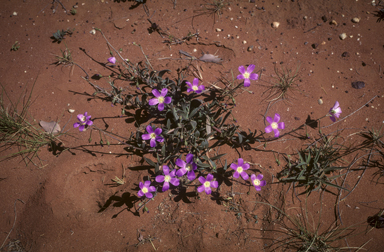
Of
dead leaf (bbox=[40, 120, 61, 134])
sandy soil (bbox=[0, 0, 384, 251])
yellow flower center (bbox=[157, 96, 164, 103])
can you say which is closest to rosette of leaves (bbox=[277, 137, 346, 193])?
sandy soil (bbox=[0, 0, 384, 251])

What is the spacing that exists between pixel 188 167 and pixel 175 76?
47.6 inches

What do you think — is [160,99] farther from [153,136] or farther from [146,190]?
[146,190]

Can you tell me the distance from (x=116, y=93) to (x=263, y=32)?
2132 millimetres

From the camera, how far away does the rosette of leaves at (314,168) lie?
2.22 meters

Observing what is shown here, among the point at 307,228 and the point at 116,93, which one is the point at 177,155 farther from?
the point at 307,228

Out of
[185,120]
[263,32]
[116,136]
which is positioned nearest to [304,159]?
[185,120]

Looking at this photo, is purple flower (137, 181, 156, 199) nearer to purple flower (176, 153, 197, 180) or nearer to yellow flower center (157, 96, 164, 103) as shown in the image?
purple flower (176, 153, 197, 180)

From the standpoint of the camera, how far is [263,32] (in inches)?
111

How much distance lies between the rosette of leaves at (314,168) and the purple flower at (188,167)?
1023 millimetres

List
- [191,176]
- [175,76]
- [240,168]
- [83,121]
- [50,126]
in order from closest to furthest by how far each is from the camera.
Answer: [191,176] → [240,168] → [83,121] → [50,126] → [175,76]

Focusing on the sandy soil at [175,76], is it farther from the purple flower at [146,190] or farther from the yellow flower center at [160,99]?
the yellow flower center at [160,99]

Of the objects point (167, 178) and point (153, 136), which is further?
point (153, 136)

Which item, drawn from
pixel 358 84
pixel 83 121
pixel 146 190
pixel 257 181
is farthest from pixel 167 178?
pixel 358 84

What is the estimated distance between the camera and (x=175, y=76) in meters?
2.65
